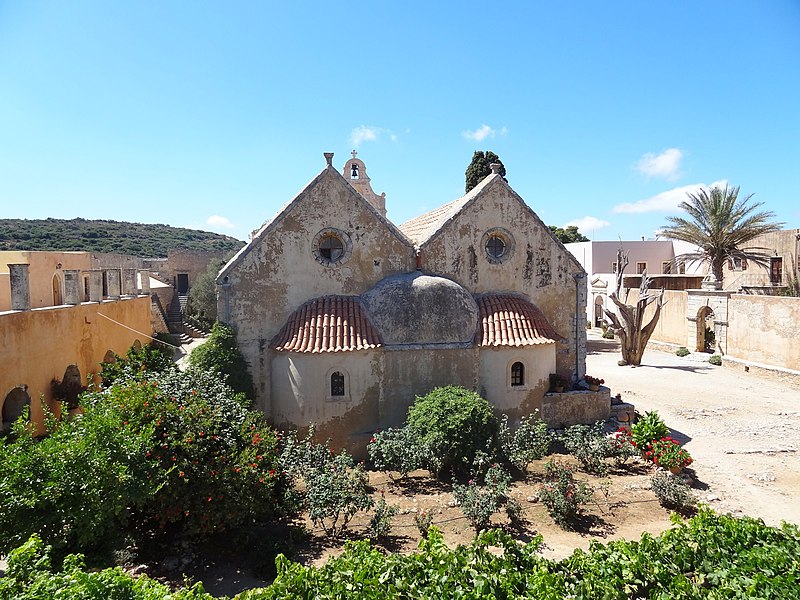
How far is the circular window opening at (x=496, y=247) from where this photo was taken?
1592 centimetres

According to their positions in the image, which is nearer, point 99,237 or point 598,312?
point 598,312

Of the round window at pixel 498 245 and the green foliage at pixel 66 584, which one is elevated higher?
the round window at pixel 498 245

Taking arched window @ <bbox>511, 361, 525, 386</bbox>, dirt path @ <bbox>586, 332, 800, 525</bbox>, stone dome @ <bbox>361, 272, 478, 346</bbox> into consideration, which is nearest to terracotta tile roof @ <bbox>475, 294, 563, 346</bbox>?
stone dome @ <bbox>361, 272, 478, 346</bbox>

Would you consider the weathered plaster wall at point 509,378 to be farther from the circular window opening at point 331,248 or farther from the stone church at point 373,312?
the circular window opening at point 331,248

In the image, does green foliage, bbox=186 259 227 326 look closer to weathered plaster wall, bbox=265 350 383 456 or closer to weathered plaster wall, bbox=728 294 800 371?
weathered plaster wall, bbox=265 350 383 456

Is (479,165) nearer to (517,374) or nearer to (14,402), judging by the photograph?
(517,374)

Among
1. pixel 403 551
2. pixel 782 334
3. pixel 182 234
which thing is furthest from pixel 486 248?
pixel 182 234


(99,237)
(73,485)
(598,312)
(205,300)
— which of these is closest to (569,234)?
(598,312)

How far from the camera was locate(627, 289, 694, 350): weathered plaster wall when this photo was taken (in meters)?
30.0

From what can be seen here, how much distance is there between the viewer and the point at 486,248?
51.9 feet

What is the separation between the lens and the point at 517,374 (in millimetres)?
14625

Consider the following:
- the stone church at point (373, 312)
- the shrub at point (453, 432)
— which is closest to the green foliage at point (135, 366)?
the stone church at point (373, 312)

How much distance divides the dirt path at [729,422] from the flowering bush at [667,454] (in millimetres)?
771

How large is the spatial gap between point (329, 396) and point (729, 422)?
45.5ft
